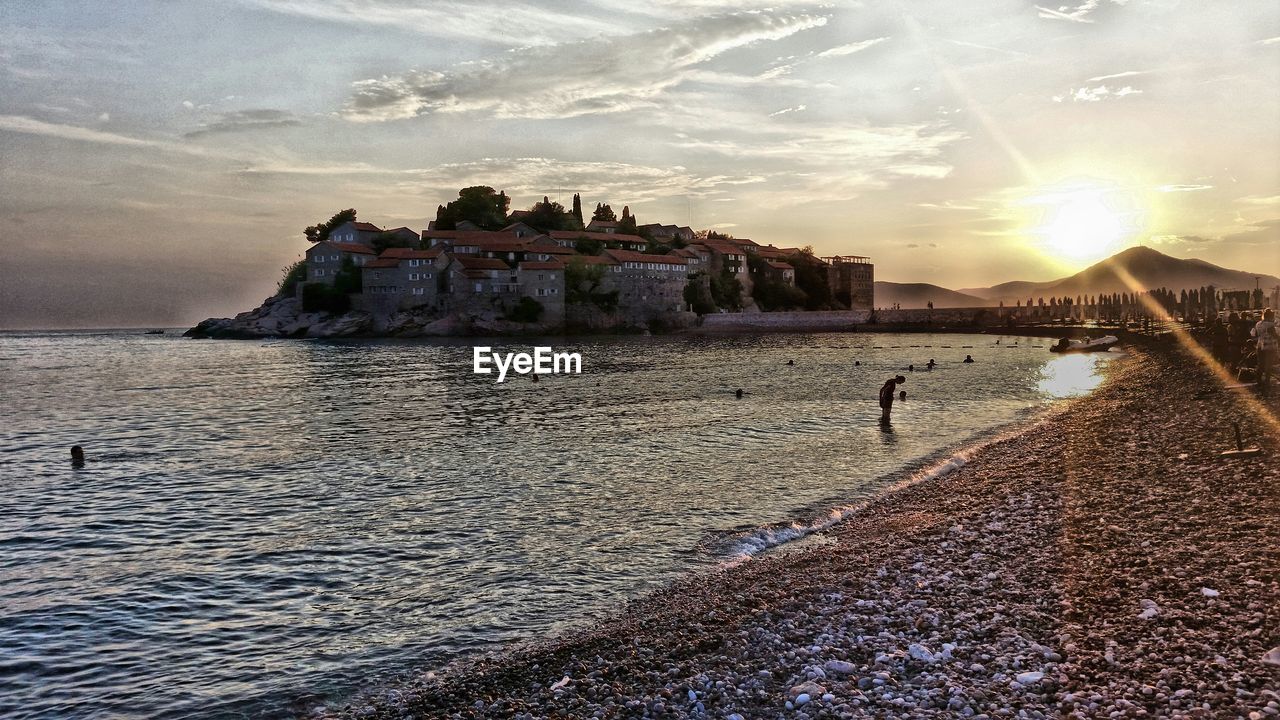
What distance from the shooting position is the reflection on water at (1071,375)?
39594 millimetres

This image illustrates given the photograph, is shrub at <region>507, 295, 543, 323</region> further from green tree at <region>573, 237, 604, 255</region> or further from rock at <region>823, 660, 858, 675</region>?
rock at <region>823, 660, 858, 675</region>

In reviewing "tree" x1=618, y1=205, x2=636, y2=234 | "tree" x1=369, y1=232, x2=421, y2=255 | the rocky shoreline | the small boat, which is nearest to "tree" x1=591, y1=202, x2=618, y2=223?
"tree" x1=618, y1=205, x2=636, y2=234

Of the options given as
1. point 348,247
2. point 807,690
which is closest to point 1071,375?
point 807,690

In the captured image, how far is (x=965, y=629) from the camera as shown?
26.3 feet

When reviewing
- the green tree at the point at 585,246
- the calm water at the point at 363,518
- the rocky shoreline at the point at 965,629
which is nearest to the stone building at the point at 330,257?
the green tree at the point at 585,246

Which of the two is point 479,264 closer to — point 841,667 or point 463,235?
point 463,235

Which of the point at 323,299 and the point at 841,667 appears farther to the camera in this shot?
the point at 323,299

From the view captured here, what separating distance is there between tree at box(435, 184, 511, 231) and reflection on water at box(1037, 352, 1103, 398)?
12291 cm

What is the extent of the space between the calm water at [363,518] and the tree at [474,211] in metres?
124

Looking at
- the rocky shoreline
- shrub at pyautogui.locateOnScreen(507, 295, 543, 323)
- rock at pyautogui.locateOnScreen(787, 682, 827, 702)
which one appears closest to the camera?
the rocky shoreline

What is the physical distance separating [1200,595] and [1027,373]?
160ft

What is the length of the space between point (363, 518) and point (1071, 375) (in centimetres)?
4804

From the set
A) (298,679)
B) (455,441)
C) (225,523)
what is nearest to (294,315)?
(455,441)

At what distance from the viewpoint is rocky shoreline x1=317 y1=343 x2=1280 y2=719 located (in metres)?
6.65
